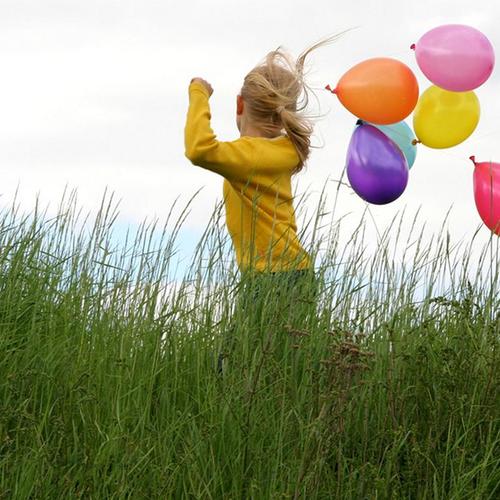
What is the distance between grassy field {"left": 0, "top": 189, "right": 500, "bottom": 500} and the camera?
267cm

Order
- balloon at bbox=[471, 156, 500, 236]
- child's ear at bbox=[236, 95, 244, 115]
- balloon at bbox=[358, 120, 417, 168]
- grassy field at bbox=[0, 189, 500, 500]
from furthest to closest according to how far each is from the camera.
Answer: balloon at bbox=[358, 120, 417, 168] < child's ear at bbox=[236, 95, 244, 115] < balloon at bbox=[471, 156, 500, 236] < grassy field at bbox=[0, 189, 500, 500]

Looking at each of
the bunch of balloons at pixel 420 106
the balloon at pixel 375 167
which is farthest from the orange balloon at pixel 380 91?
the balloon at pixel 375 167

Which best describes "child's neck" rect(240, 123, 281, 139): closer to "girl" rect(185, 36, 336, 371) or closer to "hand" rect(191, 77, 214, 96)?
"girl" rect(185, 36, 336, 371)

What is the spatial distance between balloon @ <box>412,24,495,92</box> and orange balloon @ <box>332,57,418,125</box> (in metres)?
0.11

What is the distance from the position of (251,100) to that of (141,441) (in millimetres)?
1919

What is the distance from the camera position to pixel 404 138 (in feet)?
15.1

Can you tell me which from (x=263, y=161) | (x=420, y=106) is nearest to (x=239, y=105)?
(x=263, y=161)

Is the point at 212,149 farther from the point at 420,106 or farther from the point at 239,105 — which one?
the point at 420,106

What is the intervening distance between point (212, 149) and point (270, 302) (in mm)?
831

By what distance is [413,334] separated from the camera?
3510 mm

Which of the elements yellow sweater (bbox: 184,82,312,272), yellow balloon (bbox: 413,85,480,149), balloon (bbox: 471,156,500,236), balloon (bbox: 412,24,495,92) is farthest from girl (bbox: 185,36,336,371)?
balloon (bbox: 471,156,500,236)

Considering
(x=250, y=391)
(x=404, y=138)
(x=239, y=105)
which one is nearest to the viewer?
(x=250, y=391)

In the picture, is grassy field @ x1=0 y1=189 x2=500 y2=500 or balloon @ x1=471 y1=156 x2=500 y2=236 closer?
grassy field @ x1=0 y1=189 x2=500 y2=500

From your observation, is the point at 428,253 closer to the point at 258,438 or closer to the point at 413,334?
the point at 413,334
